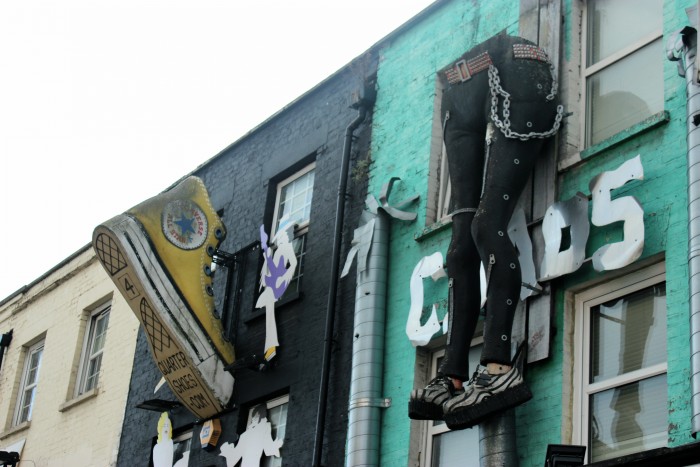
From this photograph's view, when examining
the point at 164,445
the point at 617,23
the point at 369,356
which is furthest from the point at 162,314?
the point at 617,23

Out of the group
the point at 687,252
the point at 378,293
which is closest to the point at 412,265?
the point at 378,293

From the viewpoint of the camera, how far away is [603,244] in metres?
9.29

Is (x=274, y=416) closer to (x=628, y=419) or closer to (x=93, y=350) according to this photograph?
(x=628, y=419)

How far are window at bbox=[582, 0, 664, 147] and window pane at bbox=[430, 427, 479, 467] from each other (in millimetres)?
2885

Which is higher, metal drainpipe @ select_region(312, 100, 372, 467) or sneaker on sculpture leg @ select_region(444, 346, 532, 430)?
metal drainpipe @ select_region(312, 100, 372, 467)

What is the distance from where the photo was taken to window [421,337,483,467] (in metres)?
A: 10.3

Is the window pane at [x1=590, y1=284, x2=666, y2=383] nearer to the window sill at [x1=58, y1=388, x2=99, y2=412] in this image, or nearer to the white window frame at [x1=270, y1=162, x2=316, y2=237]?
the white window frame at [x1=270, y1=162, x2=316, y2=237]

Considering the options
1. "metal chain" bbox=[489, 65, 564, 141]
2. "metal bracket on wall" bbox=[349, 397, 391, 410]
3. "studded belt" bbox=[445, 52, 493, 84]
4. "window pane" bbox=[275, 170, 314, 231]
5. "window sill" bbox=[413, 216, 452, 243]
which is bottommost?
"metal bracket on wall" bbox=[349, 397, 391, 410]

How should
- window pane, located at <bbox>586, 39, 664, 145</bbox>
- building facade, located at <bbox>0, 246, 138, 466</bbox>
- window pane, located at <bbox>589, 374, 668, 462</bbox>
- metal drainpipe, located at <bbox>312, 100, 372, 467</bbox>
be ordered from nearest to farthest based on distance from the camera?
window pane, located at <bbox>589, 374, 668, 462</bbox>, window pane, located at <bbox>586, 39, 664, 145</bbox>, metal drainpipe, located at <bbox>312, 100, 372, 467</bbox>, building facade, located at <bbox>0, 246, 138, 466</bbox>

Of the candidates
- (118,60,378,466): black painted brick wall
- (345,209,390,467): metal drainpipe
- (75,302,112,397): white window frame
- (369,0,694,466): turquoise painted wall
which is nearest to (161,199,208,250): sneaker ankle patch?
(118,60,378,466): black painted brick wall

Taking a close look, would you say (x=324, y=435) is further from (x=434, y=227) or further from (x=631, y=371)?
(x=631, y=371)

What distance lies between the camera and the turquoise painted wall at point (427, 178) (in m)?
8.67

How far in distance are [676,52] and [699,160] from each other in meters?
1.04

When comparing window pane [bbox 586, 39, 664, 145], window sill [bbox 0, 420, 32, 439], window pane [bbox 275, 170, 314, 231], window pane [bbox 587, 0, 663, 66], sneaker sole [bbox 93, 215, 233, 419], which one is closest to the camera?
window pane [bbox 586, 39, 664, 145]
